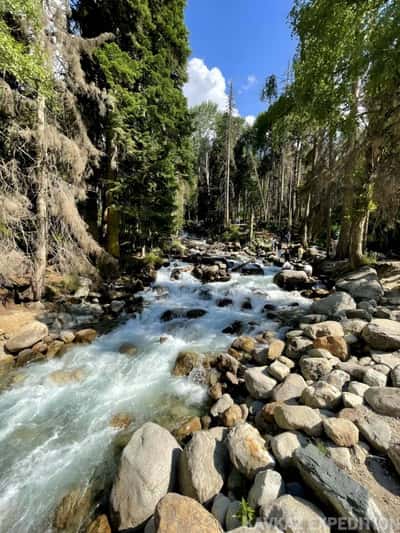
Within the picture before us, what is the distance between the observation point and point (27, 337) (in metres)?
5.19

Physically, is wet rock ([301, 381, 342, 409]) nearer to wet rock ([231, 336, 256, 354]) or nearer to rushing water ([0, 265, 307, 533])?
rushing water ([0, 265, 307, 533])

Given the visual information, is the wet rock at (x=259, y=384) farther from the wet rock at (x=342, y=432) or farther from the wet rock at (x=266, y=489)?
the wet rock at (x=266, y=489)

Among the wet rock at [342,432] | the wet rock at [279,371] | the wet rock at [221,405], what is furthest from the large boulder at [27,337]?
the wet rock at [342,432]

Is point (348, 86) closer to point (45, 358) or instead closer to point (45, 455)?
point (45, 455)

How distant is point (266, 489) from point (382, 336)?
3.23 metres

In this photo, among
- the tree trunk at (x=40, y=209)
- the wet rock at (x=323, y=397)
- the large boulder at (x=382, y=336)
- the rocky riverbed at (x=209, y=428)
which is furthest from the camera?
the tree trunk at (x=40, y=209)

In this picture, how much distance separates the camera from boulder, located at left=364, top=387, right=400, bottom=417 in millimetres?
2606

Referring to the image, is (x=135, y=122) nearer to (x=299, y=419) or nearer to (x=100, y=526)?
(x=299, y=419)

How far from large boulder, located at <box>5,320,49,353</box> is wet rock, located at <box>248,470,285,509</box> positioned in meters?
5.24

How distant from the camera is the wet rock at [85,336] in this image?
566 centimetres

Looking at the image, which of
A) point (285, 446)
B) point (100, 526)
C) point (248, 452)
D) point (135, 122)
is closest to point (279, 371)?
point (285, 446)

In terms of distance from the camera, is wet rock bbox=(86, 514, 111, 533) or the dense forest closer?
wet rock bbox=(86, 514, 111, 533)

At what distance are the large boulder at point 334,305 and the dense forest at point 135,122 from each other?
252 cm

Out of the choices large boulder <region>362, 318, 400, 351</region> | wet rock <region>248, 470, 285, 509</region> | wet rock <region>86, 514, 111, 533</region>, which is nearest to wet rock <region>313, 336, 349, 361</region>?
large boulder <region>362, 318, 400, 351</region>
